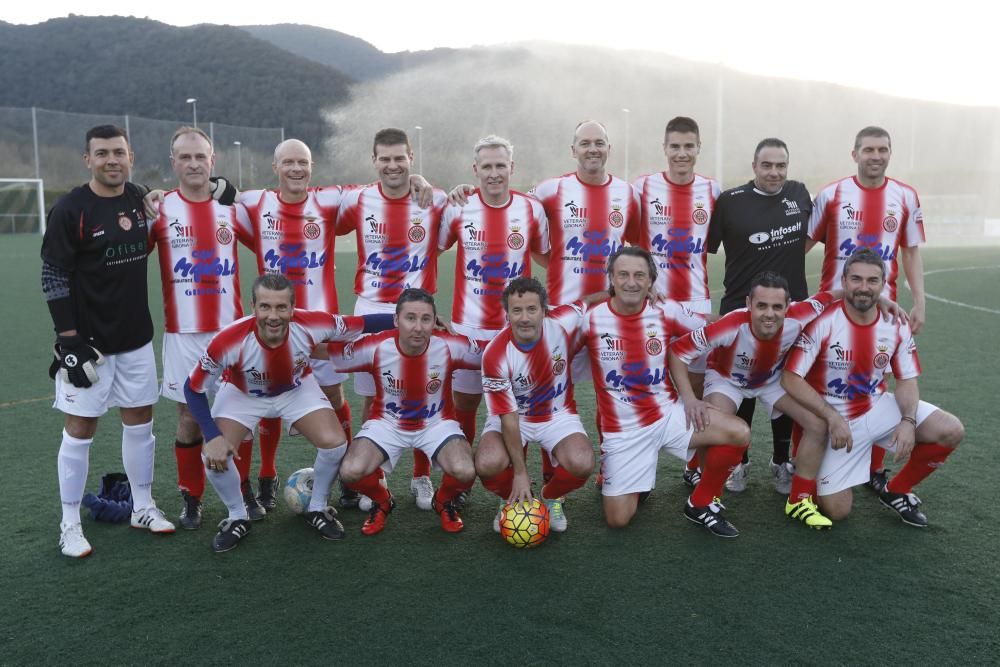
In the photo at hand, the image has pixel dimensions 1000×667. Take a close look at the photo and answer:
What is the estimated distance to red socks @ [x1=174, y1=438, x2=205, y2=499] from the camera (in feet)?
11.9

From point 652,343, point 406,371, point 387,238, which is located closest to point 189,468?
point 406,371

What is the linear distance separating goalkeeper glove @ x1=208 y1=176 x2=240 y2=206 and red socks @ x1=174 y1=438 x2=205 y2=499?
1186mm

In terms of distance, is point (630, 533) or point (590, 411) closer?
point (630, 533)

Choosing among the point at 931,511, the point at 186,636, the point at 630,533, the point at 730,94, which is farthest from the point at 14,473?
the point at 730,94

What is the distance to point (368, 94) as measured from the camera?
73000 mm

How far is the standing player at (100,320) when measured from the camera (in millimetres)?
3305

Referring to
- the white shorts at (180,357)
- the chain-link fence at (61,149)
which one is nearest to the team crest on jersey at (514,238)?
the white shorts at (180,357)

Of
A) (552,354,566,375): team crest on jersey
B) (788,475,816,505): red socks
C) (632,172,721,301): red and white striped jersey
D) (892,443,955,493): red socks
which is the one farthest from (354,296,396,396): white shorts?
(892,443,955,493): red socks

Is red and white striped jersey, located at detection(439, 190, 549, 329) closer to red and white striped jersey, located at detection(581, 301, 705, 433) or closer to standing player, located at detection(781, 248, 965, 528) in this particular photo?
red and white striped jersey, located at detection(581, 301, 705, 433)

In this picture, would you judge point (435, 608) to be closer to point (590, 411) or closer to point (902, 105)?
point (590, 411)

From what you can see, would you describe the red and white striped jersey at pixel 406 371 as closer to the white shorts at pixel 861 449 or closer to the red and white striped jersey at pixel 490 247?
the red and white striped jersey at pixel 490 247

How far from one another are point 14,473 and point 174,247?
64.0 inches

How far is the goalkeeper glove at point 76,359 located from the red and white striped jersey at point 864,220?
11.9 feet

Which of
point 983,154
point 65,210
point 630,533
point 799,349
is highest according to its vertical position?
point 983,154
